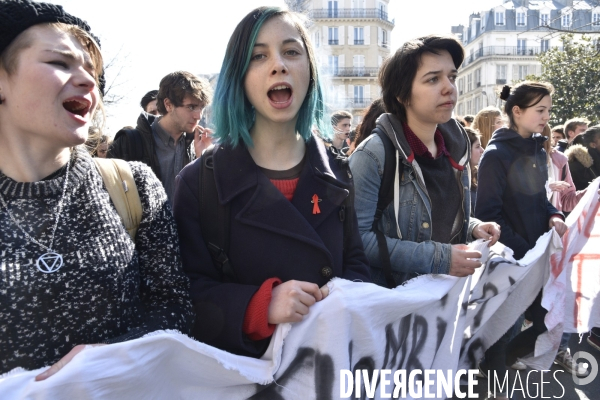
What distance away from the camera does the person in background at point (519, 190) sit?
358 centimetres

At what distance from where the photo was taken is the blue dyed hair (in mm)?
2018

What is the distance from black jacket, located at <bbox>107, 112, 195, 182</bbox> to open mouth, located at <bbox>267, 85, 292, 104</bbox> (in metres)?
2.74

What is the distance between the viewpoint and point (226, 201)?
190 centimetres

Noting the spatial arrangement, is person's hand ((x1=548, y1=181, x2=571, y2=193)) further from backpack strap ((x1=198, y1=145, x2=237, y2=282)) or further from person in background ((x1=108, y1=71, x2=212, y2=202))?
backpack strap ((x1=198, y1=145, x2=237, y2=282))

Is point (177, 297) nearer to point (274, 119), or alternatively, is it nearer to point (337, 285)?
point (337, 285)

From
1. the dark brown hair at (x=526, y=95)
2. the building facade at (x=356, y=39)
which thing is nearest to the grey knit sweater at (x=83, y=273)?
the dark brown hair at (x=526, y=95)

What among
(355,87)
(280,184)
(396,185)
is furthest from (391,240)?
(355,87)

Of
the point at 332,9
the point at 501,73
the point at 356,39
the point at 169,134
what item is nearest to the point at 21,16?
the point at 169,134

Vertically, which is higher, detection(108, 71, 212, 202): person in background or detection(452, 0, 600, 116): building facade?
detection(452, 0, 600, 116): building facade

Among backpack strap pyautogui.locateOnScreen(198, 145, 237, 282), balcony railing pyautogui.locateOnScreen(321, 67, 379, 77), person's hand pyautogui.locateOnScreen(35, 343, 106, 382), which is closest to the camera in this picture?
person's hand pyautogui.locateOnScreen(35, 343, 106, 382)

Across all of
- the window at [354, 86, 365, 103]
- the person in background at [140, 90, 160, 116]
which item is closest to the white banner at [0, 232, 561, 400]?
the person in background at [140, 90, 160, 116]

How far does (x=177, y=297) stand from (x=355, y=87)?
188 ft

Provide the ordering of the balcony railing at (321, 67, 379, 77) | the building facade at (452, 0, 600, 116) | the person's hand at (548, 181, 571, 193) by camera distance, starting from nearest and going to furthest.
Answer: the person's hand at (548, 181, 571, 193)
the balcony railing at (321, 67, 379, 77)
the building facade at (452, 0, 600, 116)

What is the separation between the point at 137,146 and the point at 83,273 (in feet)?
10.6
